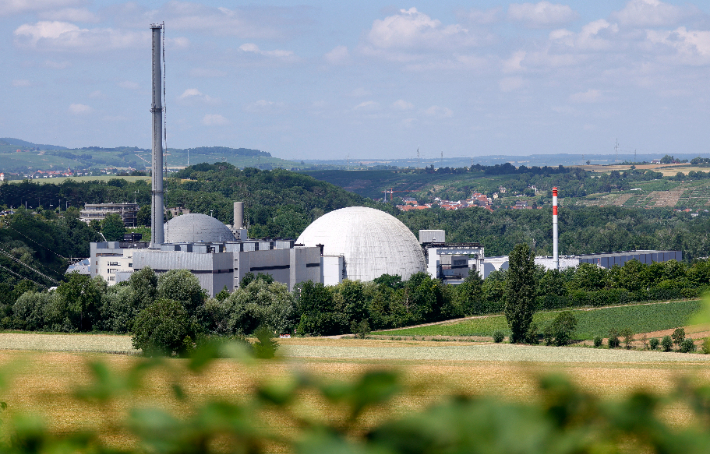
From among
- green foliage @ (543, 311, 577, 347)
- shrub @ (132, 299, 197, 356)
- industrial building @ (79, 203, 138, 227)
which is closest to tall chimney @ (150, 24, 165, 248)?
shrub @ (132, 299, 197, 356)

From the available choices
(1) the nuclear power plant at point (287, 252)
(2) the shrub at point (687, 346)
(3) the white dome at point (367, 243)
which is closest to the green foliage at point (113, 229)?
(1) the nuclear power plant at point (287, 252)

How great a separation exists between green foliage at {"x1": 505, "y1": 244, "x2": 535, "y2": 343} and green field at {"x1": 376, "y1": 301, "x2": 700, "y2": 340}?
4.26 meters

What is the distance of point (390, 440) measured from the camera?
7.18 ft

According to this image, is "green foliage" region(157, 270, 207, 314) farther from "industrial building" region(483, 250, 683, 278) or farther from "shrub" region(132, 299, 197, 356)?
"industrial building" region(483, 250, 683, 278)

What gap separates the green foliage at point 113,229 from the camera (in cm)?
13600

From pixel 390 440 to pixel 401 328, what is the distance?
223 feet

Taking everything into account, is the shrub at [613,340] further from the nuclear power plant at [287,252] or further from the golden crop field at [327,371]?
the nuclear power plant at [287,252]

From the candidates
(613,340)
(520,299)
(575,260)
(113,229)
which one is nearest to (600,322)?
(520,299)

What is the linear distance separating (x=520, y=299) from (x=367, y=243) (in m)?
38.8

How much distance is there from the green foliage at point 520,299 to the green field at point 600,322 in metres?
4.26

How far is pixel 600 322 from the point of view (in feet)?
221

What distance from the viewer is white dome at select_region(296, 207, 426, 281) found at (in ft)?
308

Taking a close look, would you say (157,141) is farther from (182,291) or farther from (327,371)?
(327,371)

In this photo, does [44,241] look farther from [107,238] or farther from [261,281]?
[261,281]
